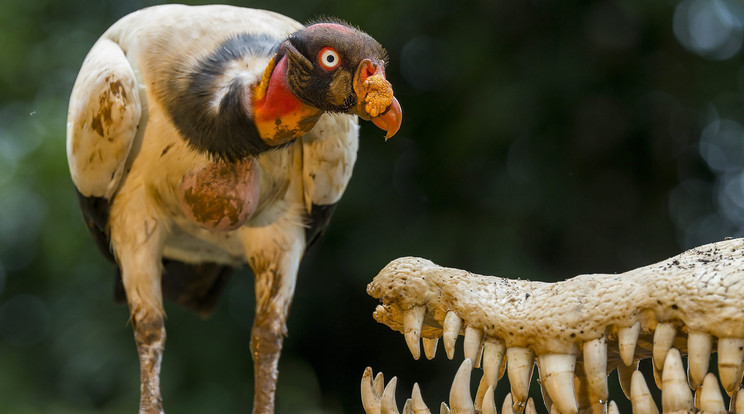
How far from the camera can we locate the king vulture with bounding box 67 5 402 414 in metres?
1.84

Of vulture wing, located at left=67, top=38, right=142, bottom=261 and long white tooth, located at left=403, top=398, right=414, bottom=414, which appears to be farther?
vulture wing, located at left=67, top=38, right=142, bottom=261

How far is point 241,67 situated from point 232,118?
0.21 m

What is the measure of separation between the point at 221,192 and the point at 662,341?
1.24 metres

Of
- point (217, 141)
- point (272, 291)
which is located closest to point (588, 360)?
point (217, 141)

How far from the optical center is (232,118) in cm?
196

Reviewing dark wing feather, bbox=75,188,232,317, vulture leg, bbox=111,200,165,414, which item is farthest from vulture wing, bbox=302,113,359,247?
dark wing feather, bbox=75,188,232,317

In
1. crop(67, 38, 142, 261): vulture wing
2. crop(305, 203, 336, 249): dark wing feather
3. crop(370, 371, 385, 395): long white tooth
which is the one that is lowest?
crop(370, 371, 385, 395): long white tooth

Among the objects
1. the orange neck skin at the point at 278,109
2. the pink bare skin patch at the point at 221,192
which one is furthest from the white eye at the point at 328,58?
the pink bare skin patch at the point at 221,192

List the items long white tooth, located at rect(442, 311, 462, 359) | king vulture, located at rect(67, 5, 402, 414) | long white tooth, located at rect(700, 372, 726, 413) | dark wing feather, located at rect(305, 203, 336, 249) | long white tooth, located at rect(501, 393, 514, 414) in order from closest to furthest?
long white tooth, located at rect(700, 372, 726, 413), long white tooth, located at rect(501, 393, 514, 414), long white tooth, located at rect(442, 311, 462, 359), king vulture, located at rect(67, 5, 402, 414), dark wing feather, located at rect(305, 203, 336, 249)

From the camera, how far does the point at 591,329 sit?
4.12ft

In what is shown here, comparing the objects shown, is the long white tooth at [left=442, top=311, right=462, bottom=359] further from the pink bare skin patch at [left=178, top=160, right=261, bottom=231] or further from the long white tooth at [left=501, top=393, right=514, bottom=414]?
the pink bare skin patch at [left=178, top=160, right=261, bottom=231]

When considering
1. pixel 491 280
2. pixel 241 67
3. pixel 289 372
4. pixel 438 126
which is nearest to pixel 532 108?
pixel 438 126

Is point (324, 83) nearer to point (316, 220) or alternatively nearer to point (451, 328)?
point (451, 328)

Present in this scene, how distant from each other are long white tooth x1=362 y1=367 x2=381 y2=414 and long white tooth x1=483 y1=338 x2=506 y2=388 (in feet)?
0.69
